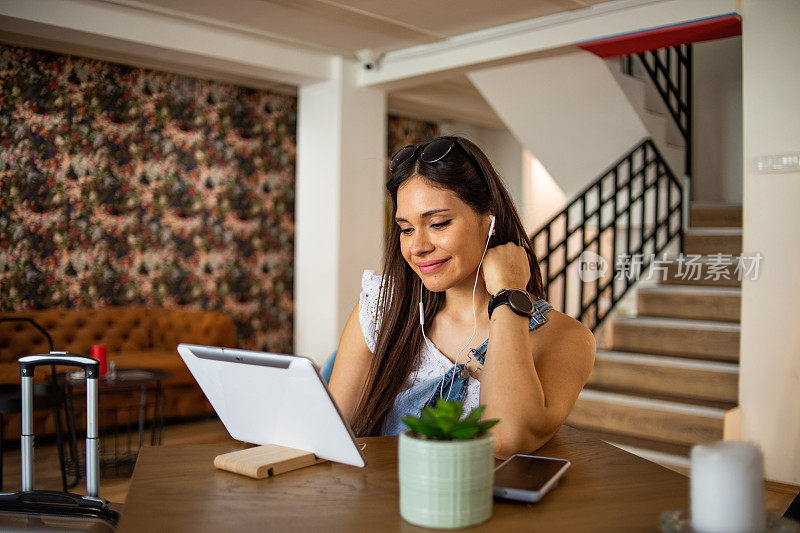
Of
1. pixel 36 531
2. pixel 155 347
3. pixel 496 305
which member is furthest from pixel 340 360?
pixel 155 347

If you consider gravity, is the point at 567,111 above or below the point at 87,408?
above

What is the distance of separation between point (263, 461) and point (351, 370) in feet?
1.86

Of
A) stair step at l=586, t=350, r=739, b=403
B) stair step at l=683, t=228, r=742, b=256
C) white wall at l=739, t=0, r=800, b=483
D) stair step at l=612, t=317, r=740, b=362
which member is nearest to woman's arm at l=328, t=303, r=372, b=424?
white wall at l=739, t=0, r=800, b=483

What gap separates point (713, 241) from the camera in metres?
5.66

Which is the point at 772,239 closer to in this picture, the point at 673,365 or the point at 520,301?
the point at 673,365

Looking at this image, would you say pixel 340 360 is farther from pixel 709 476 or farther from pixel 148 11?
pixel 148 11

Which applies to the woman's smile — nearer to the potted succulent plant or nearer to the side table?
the potted succulent plant

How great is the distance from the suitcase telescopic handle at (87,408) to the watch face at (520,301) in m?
0.90

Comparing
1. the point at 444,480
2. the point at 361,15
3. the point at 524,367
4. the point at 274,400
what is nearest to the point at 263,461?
the point at 274,400

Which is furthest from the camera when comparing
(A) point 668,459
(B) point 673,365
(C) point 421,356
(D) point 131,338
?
(D) point 131,338

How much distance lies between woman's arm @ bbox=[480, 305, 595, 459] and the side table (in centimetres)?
288

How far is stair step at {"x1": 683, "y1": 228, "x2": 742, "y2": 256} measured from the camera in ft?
18.2

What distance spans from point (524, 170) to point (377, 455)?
7.45 meters

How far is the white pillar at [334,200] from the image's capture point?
5.80 metres
